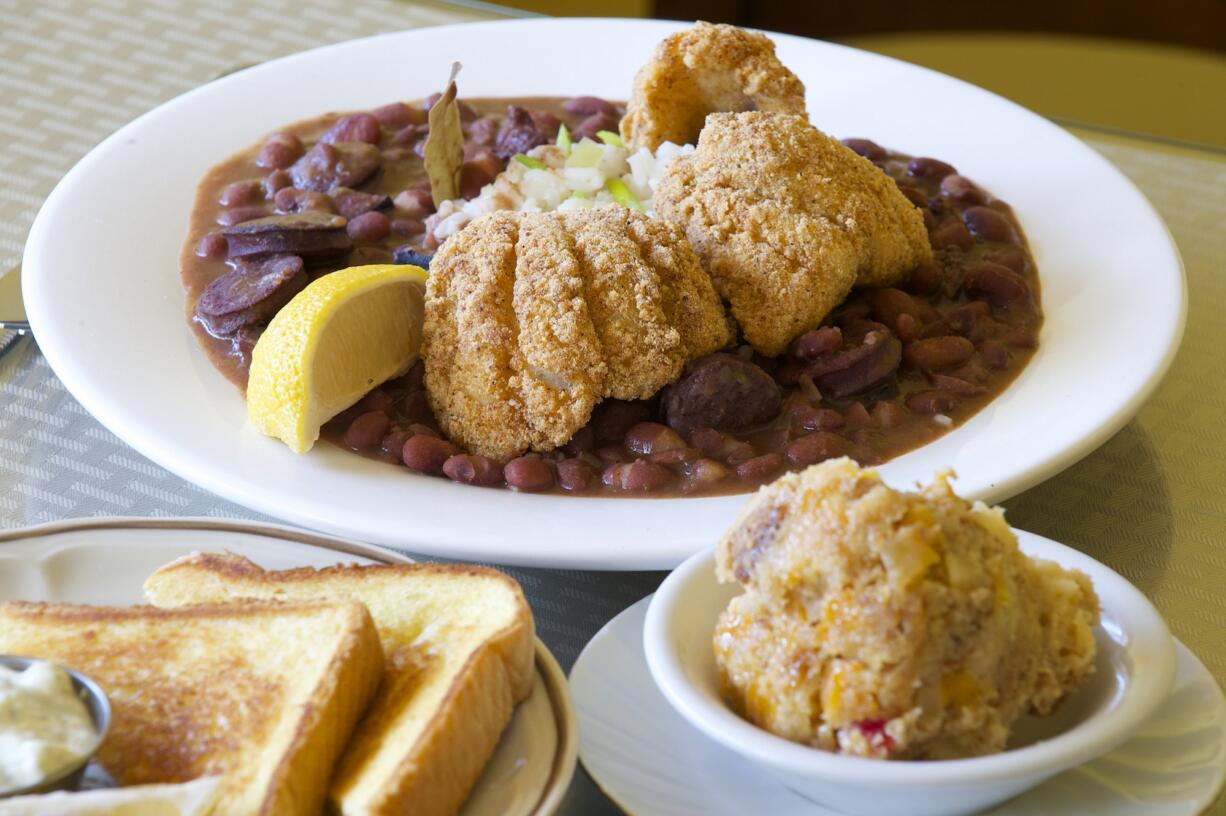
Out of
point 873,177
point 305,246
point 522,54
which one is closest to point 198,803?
point 305,246

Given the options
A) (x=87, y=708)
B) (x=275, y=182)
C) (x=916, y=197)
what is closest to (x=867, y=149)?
(x=916, y=197)

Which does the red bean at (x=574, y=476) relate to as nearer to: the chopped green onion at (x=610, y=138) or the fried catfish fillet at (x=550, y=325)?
the fried catfish fillet at (x=550, y=325)

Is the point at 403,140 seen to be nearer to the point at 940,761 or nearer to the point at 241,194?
the point at 241,194

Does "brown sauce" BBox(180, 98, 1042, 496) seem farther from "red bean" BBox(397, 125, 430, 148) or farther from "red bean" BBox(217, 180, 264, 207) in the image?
"red bean" BBox(397, 125, 430, 148)

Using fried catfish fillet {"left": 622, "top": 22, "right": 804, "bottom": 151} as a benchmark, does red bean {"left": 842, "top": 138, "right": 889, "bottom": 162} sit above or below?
below

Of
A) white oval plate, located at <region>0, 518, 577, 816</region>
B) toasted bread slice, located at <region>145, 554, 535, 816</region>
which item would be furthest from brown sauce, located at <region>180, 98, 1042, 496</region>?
toasted bread slice, located at <region>145, 554, 535, 816</region>

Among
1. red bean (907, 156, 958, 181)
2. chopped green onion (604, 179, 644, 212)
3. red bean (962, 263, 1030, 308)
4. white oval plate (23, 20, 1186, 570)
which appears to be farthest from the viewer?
red bean (907, 156, 958, 181)

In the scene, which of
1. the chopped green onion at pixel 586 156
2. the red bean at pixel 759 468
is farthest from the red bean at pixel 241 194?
the red bean at pixel 759 468
